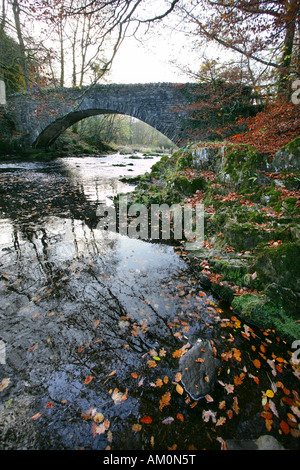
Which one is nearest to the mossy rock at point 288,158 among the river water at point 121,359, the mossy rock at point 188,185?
the mossy rock at point 188,185

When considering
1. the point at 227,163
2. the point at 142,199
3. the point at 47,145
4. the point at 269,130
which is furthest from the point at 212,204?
the point at 47,145

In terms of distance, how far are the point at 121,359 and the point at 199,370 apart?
85cm

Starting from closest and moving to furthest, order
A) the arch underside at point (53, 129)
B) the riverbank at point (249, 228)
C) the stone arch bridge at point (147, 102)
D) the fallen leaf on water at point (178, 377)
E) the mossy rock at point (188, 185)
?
the fallen leaf on water at point (178, 377)
the riverbank at point (249, 228)
the mossy rock at point (188, 185)
the stone arch bridge at point (147, 102)
the arch underside at point (53, 129)

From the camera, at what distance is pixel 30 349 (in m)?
2.34

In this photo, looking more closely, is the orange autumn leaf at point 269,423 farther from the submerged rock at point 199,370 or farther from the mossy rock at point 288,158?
the mossy rock at point 288,158

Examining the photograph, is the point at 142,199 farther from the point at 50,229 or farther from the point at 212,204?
the point at 50,229

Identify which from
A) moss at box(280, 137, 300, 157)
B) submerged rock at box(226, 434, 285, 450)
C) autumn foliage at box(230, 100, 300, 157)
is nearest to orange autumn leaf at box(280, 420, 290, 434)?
submerged rock at box(226, 434, 285, 450)

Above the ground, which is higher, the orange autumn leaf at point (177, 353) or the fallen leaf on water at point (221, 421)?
the orange autumn leaf at point (177, 353)

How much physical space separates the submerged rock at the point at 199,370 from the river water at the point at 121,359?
78 mm

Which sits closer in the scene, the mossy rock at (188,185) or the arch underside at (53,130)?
the mossy rock at (188,185)

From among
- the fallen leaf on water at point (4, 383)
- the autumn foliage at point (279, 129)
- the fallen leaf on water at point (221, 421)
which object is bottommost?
the fallen leaf on water at point (221, 421)

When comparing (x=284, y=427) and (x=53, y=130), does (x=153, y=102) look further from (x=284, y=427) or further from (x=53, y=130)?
(x=284, y=427)

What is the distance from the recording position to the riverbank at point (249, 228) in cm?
282
